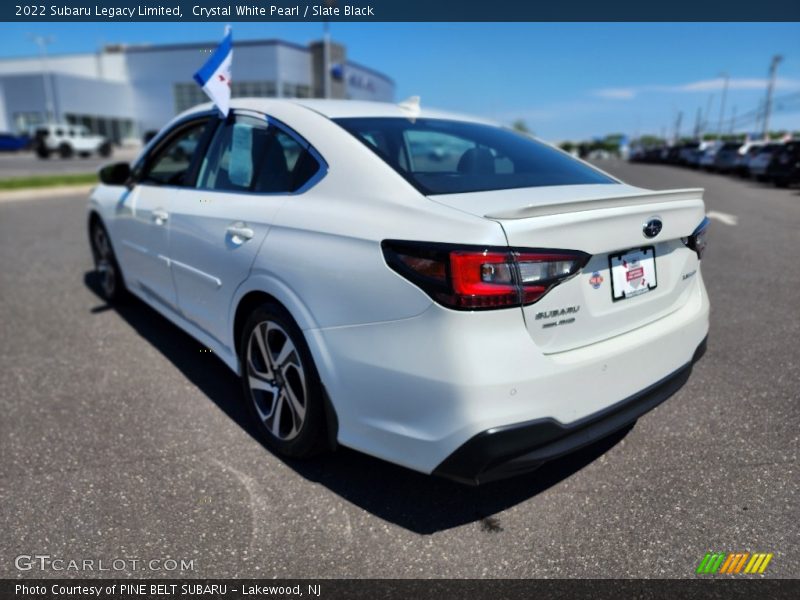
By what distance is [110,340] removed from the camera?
4.48 metres

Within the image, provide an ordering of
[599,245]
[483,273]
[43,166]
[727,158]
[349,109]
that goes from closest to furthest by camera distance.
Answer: [483,273], [599,245], [349,109], [727,158], [43,166]

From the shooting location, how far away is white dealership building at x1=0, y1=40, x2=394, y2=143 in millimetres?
56938

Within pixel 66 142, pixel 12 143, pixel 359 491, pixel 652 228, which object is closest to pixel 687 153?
pixel 66 142

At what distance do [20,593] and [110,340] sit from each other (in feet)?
8.88

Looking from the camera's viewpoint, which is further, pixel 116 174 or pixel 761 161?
pixel 761 161

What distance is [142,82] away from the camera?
66.4 meters

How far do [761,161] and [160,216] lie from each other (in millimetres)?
23342

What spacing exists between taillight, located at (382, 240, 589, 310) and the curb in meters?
14.8

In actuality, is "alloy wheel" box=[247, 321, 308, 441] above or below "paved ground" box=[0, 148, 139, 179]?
above

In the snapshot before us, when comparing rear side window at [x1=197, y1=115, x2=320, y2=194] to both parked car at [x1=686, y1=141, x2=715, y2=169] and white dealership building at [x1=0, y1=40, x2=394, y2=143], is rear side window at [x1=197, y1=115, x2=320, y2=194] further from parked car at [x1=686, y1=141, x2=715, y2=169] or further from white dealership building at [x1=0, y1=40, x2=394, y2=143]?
white dealership building at [x1=0, y1=40, x2=394, y2=143]

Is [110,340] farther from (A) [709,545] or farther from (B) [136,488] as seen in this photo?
(A) [709,545]

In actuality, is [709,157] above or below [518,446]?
above

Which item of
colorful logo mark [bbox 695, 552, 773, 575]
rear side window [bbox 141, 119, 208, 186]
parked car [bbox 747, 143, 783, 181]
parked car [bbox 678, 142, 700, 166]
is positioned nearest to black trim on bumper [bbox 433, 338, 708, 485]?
colorful logo mark [bbox 695, 552, 773, 575]

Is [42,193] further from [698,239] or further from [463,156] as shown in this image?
[698,239]
